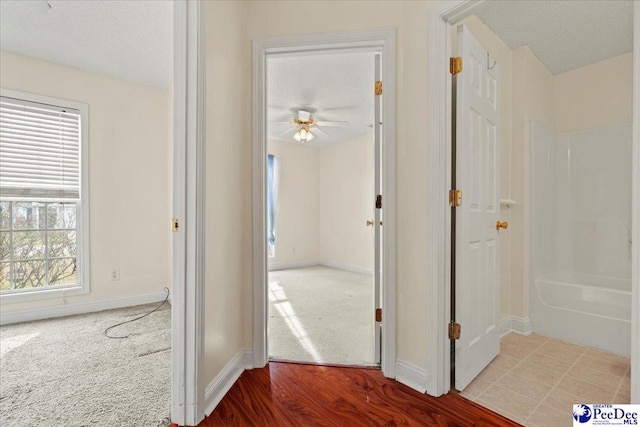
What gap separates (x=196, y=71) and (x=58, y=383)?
6.50ft

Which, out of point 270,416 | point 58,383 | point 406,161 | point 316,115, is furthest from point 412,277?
point 316,115

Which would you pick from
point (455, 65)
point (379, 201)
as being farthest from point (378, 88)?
point (379, 201)

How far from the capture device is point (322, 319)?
2.95m

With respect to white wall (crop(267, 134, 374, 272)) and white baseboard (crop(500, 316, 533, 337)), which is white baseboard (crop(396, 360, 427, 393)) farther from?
white wall (crop(267, 134, 374, 272))

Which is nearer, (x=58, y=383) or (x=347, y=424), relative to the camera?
(x=347, y=424)

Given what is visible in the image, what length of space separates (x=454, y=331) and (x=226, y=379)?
1328 millimetres

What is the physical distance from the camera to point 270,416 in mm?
1489

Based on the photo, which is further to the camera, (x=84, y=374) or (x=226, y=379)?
(x=84, y=374)

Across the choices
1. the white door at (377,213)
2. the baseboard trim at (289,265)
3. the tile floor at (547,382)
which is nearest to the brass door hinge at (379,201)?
the white door at (377,213)

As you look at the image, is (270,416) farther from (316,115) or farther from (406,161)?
(316,115)

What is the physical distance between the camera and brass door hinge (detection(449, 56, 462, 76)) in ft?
5.58

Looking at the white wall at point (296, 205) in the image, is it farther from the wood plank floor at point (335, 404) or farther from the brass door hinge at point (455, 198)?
the brass door hinge at point (455, 198)

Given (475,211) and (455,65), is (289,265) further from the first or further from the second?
(455,65)

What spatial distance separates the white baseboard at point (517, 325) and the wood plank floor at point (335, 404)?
1207 mm
